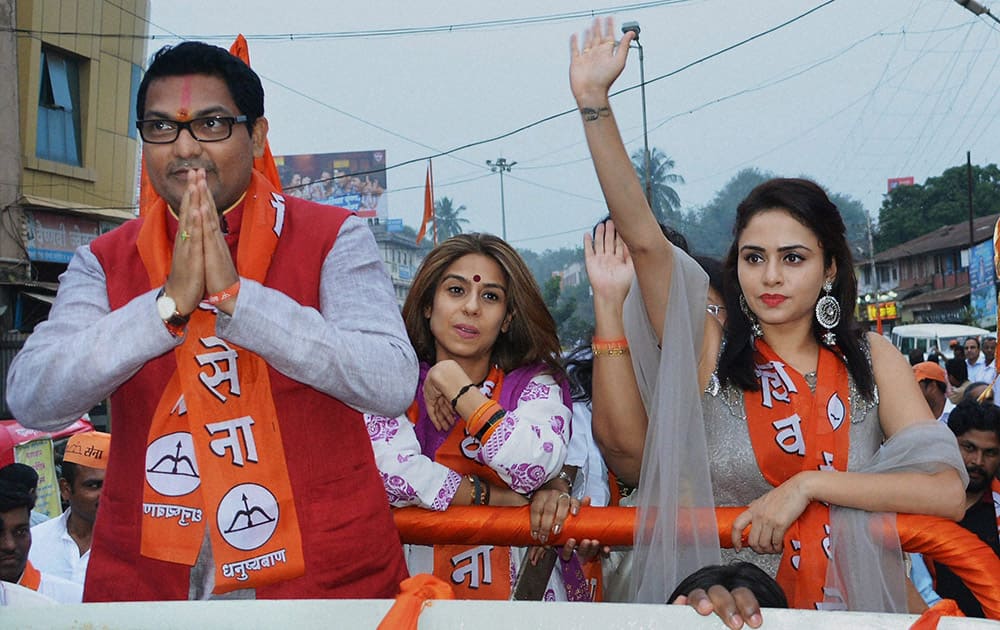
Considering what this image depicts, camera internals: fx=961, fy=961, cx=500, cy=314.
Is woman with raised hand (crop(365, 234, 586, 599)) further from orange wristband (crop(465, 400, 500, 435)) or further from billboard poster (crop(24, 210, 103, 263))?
billboard poster (crop(24, 210, 103, 263))

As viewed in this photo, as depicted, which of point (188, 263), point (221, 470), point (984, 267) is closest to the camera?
point (188, 263)

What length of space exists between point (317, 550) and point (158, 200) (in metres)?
0.83

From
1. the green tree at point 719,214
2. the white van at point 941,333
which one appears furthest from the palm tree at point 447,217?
the white van at point 941,333

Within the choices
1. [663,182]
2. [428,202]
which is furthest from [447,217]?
[428,202]

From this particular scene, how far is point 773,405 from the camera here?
103 inches

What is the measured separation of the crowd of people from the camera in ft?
5.92

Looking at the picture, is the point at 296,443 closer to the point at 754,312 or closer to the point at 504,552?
the point at 504,552

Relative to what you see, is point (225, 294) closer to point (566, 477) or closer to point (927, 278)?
point (566, 477)

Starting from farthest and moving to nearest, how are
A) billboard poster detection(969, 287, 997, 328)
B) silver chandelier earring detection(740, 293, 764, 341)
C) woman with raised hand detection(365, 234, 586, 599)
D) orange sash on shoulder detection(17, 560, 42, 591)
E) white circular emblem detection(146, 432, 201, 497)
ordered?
billboard poster detection(969, 287, 997, 328) → orange sash on shoulder detection(17, 560, 42, 591) → silver chandelier earring detection(740, 293, 764, 341) → woman with raised hand detection(365, 234, 586, 599) → white circular emblem detection(146, 432, 201, 497)

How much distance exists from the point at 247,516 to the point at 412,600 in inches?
20.2

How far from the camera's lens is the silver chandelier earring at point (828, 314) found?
270 centimetres

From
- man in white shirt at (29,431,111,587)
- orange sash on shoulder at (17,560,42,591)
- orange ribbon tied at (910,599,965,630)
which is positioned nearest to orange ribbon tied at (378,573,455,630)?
orange ribbon tied at (910,599,965,630)

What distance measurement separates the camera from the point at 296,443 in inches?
74.6

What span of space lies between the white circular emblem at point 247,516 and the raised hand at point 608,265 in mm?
1214
